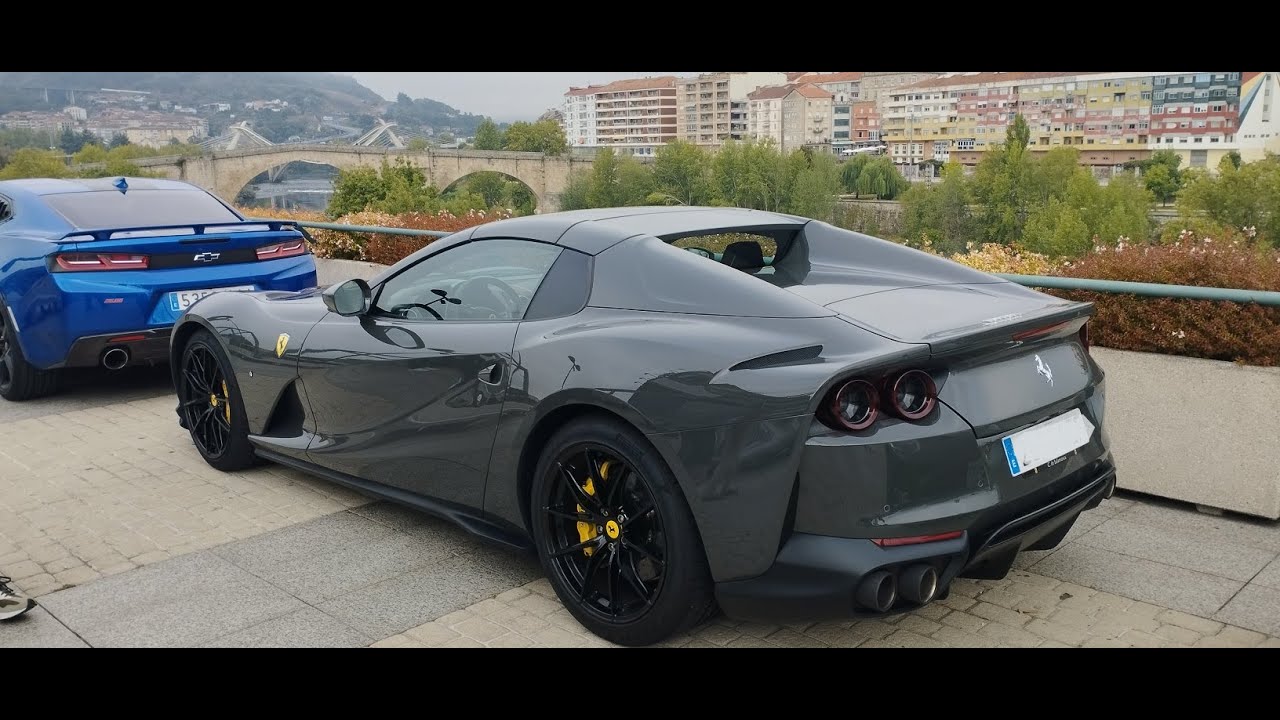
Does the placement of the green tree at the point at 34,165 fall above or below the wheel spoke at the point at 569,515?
above

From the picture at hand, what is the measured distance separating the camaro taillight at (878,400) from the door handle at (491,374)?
1247mm

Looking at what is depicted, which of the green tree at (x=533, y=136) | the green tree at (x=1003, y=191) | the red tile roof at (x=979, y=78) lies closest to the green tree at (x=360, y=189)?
the green tree at (x=1003, y=191)

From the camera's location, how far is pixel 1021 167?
11956 centimetres

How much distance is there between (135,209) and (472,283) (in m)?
4.27

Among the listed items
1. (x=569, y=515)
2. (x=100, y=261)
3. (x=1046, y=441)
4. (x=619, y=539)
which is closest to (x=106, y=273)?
(x=100, y=261)

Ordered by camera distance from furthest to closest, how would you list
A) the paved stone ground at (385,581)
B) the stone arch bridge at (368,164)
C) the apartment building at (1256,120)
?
1. the apartment building at (1256,120)
2. the stone arch bridge at (368,164)
3. the paved stone ground at (385,581)

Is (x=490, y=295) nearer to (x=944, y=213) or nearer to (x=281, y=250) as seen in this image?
(x=281, y=250)

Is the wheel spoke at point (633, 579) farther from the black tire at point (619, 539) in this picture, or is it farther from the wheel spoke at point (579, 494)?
the wheel spoke at point (579, 494)

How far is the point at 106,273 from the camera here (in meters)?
6.62

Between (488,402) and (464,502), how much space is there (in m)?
0.46

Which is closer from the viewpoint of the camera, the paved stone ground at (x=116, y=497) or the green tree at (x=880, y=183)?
the paved stone ground at (x=116, y=497)

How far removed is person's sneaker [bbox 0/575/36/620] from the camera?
142 inches

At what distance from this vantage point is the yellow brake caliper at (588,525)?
3.33 m

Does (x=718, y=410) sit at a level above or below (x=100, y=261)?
below
